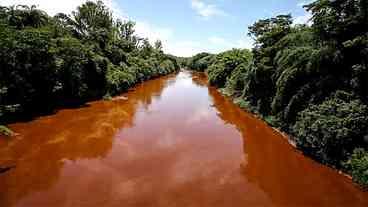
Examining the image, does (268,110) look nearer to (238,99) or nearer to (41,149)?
(238,99)

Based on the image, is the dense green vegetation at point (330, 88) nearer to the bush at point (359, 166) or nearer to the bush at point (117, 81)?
the bush at point (359, 166)

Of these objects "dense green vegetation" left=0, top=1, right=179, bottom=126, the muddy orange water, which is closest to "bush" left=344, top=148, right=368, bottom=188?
the muddy orange water

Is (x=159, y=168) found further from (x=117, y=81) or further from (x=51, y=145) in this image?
(x=117, y=81)

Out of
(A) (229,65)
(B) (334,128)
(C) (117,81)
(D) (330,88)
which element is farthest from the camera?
(A) (229,65)

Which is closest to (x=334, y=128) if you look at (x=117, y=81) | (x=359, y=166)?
(x=359, y=166)

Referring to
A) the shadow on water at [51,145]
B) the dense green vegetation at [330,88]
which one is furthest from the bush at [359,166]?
the shadow on water at [51,145]
